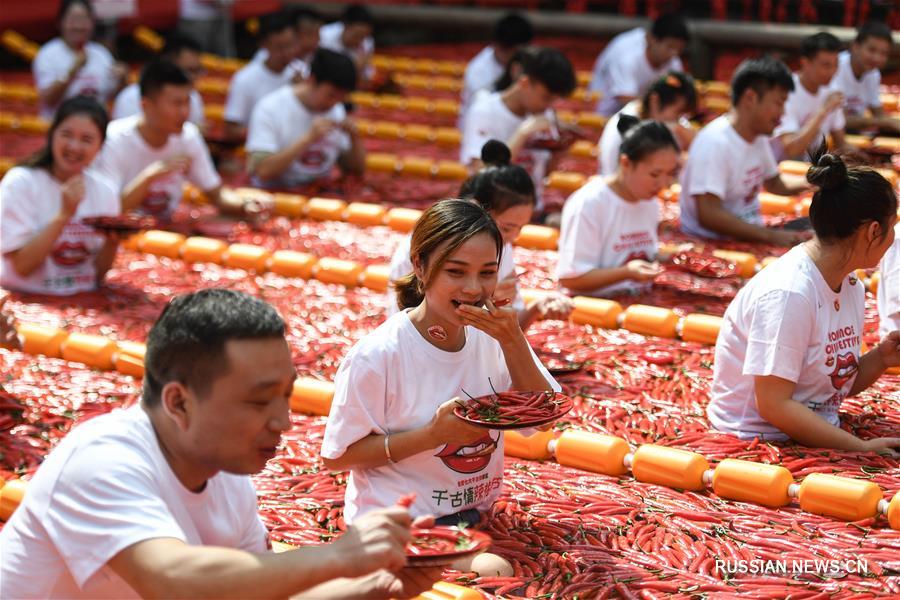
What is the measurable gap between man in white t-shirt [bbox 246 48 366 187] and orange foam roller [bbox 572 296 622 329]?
3.12 metres

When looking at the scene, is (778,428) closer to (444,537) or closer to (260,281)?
(444,537)

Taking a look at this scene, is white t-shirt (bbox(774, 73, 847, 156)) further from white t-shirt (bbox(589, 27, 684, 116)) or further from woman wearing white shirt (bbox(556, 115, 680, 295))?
woman wearing white shirt (bbox(556, 115, 680, 295))

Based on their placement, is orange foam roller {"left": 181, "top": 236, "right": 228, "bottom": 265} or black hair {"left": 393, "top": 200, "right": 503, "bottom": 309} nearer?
black hair {"left": 393, "top": 200, "right": 503, "bottom": 309}

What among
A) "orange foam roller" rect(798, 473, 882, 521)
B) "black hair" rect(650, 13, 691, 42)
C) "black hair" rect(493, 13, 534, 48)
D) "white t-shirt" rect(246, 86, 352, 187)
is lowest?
"orange foam roller" rect(798, 473, 882, 521)

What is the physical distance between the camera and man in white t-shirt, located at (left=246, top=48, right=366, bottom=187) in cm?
870

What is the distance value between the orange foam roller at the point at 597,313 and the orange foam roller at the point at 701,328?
34 cm

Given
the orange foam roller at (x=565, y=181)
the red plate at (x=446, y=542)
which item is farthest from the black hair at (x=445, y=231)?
the orange foam roller at (x=565, y=181)

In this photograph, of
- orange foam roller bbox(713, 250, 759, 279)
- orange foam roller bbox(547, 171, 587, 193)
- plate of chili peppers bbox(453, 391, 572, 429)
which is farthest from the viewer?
orange foam roller bbox(547, 171, 587, 193)

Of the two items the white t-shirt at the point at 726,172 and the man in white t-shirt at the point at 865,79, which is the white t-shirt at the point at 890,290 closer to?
the white t-shirt at the point at 726,172

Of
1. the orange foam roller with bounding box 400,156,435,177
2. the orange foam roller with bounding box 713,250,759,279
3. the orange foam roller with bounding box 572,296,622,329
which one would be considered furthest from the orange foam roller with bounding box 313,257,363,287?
the orange foam roller with bounding box 400,156,435,177

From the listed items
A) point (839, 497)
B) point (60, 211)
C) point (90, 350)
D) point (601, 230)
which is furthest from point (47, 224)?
point (839, 497)

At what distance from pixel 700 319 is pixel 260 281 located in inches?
104

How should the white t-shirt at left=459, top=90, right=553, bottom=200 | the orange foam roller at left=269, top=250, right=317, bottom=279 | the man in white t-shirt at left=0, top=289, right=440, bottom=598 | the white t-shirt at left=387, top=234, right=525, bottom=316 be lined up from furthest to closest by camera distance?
the white t-shirt at left=459, top=90, right=553, bottom=200 → the orange foam roller at left=269, top=250, right=317, bottom=279 → the white t-shirt at left=387, top=234, right=525, bottom=316 → the man in white t-shirt at left=0, top=289, right=440, bottom=598

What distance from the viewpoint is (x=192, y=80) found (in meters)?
10.1
